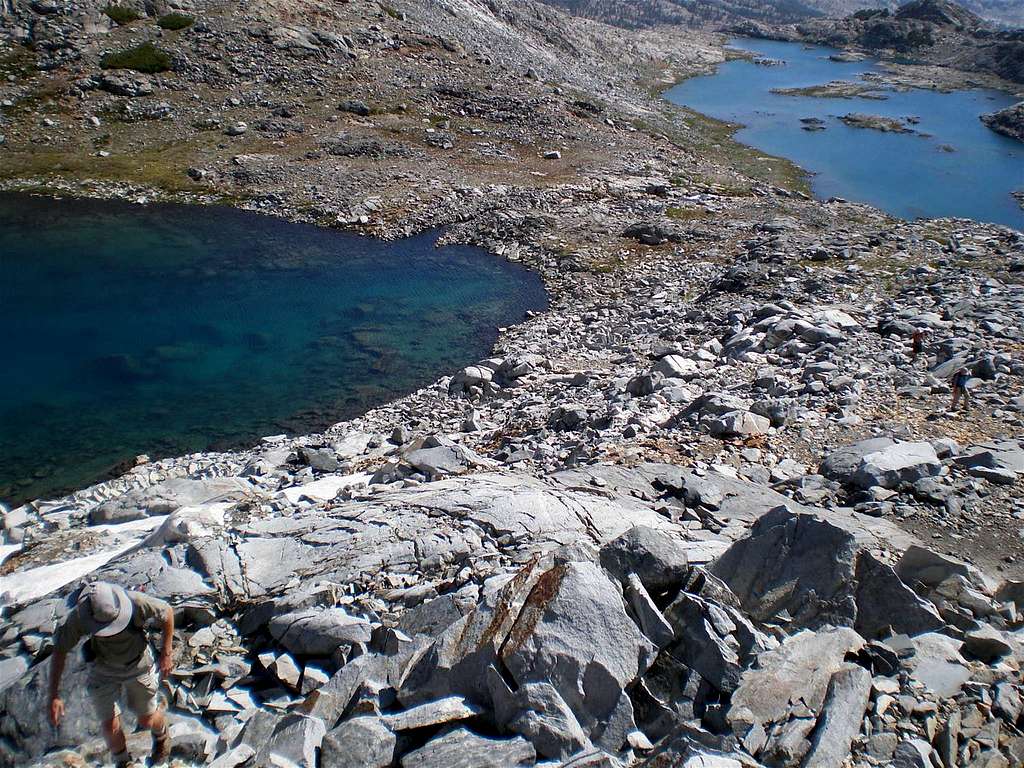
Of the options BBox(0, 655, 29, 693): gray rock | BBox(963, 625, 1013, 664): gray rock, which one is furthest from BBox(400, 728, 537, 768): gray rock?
BBox(963, 625, 1013, 664): gray rock

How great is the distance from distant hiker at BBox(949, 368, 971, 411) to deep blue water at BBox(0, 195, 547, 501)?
53.3 feet

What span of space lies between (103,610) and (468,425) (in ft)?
45.0

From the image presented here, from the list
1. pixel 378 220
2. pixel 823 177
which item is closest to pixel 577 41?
pixel 823 177

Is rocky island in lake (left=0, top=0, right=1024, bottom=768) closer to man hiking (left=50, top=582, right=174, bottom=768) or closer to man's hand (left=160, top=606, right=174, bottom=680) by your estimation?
man hiking (left=50, top=582, right=174, bottom=768)

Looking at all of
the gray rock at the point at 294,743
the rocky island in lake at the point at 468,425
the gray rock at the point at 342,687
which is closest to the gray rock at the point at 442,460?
the rocky island in lake at the point at 468,425

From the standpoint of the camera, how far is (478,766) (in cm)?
640

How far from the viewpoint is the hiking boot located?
7316 millimetres

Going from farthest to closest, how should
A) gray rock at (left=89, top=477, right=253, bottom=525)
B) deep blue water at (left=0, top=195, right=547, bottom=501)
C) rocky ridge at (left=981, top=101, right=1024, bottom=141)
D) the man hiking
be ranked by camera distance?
1. rocky ridge at (left=981, top=101, right=1024, bottom=141)
2. deep blue water at (left=0, top=195, right=547, bottom=501)
3. gray rock at (left=89, top=477, right=253, bottom=525)
4. the man hiking

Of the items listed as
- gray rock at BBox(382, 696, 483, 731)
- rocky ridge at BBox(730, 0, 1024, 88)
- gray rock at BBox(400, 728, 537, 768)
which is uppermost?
rocky ridge at BBox(730, 0, 1024, 88)

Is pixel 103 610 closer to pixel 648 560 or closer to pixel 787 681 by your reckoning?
Answer: pixel 648 560

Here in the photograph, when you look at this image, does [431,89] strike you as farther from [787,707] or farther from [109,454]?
[787,707]

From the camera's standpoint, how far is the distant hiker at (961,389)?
55.2 feet

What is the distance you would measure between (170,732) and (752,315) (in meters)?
23.4

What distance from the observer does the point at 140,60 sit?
52156 millimetres
